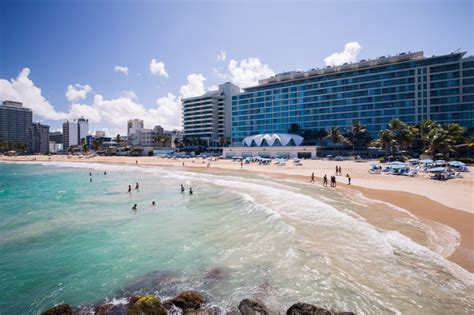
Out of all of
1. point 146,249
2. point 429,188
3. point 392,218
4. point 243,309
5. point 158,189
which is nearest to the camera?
point 243,309

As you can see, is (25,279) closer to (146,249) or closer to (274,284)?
(146,249)

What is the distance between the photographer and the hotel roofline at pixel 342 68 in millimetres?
95312

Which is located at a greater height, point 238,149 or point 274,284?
point 238,149

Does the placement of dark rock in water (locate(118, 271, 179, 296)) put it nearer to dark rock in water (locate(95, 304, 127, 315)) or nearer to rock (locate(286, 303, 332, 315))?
dark rock in water (locate(95, 304, 127, 315))

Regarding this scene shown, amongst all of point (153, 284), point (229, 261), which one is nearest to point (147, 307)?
point (153, 284)

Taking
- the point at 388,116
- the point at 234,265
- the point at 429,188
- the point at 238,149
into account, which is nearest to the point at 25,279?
the point at 234,265

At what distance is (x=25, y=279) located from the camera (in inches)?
451

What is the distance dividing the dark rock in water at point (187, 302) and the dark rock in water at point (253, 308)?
5.17 feet

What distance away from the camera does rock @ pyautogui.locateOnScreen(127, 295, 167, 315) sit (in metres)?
8.02

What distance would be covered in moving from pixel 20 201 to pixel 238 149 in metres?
74.7

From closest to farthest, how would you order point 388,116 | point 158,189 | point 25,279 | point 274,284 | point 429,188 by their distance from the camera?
point 274,284 → point 25,279 → point 429,188 → point 158,189 → point 388,116

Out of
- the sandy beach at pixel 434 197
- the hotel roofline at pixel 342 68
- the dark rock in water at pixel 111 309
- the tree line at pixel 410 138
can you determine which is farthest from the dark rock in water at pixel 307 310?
the hotel roofline at pixel 342 68

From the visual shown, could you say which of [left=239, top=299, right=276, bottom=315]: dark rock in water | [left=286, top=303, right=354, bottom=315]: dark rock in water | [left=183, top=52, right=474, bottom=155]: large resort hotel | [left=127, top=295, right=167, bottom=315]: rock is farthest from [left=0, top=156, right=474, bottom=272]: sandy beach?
[left=183, top=52, right=474, bottom=155]: large resort hotel

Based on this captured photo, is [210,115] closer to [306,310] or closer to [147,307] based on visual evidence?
[147,307]
